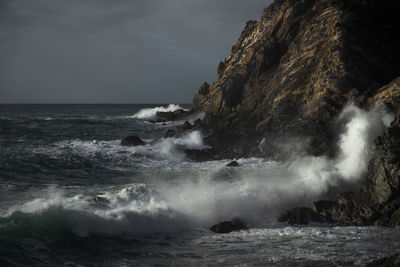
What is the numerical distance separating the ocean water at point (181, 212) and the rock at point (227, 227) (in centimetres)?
28

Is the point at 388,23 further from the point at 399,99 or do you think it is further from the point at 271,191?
the point at 271,191

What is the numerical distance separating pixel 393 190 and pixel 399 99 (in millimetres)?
6457

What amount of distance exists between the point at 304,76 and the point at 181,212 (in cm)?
1504

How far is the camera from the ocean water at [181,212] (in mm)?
10461

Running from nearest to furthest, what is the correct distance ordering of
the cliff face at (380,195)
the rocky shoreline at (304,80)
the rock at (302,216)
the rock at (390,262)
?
the rock at (390,262), the cliff face at (380,195), the rock at (302,216), the rocky shoreline at (304,80)

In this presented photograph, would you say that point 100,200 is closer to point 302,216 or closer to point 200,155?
point 302,216

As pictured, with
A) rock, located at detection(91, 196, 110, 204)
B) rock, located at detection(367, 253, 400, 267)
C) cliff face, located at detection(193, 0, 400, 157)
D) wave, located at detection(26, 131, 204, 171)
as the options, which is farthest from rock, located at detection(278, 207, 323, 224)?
wave, located at detection(26, 131, 204, 171)

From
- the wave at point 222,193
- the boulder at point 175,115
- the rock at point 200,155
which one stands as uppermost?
Result: the boulder at point 175,115

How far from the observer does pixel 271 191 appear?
15891 millimetres

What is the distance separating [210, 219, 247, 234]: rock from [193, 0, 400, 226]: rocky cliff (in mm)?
8546

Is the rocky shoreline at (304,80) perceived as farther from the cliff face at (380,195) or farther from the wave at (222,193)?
the wave at (222,193)

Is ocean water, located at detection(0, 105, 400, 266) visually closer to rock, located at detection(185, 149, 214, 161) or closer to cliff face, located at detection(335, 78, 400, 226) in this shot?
cliff face, located at detection(335, 78, 400, 226)

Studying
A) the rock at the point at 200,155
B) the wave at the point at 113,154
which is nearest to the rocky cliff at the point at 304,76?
the rock at the point at 200,155

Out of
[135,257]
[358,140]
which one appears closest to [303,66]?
[358,140]
